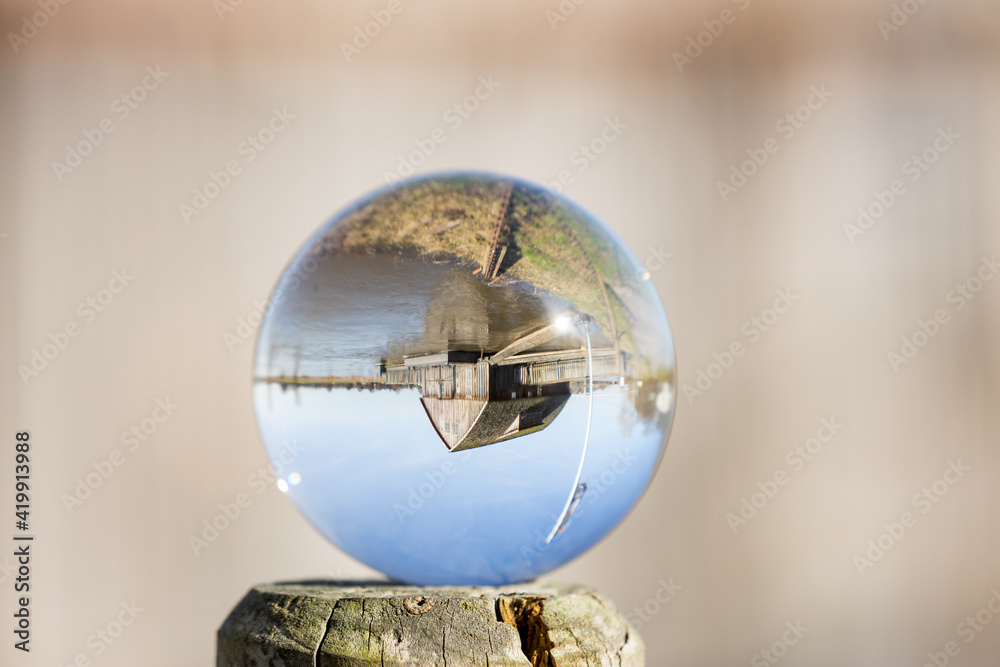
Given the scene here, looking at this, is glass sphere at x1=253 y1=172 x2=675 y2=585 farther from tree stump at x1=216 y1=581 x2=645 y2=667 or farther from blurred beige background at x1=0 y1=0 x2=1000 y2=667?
blurred beige background at x1=0 y1=0 x2=1000 y2=667

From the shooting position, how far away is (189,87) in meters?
2.64

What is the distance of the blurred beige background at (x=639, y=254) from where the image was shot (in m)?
Answer: 2.51

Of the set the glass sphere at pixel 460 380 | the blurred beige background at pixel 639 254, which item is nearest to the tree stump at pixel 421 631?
the glass sphere at pixel 460 380

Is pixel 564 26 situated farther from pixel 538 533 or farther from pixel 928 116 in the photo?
pixel 538 533

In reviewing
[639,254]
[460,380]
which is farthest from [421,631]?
[639,254]

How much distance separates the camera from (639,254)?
2838 mm

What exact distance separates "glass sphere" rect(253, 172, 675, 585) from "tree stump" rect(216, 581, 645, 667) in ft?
0.21

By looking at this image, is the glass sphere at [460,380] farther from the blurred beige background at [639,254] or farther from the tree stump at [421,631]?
the blurred beige background at [639,254]

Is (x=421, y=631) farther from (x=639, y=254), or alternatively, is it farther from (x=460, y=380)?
(x=639, y=254)

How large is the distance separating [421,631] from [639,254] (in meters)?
2.08

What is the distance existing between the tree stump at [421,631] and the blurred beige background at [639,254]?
167 centimetres

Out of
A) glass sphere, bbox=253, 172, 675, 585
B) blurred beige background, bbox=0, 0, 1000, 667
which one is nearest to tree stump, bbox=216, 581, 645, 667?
glass sphere, bbox=253, 172, 675, 585

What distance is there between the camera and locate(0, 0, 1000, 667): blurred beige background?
251cm

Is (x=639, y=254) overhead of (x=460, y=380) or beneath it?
overhead
